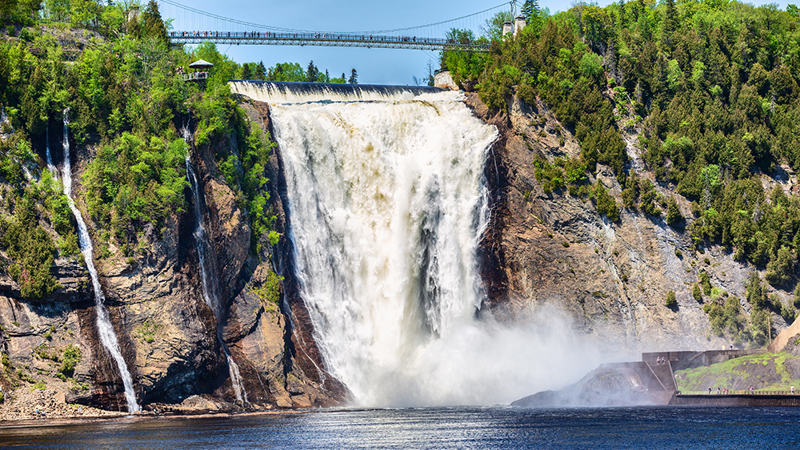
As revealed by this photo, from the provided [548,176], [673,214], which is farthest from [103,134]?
[673,214]

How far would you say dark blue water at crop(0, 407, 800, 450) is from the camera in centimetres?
4859

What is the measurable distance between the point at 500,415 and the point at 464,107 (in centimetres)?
3821

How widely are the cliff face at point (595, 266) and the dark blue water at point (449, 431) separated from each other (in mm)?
16696

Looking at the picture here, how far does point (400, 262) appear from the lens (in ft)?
252

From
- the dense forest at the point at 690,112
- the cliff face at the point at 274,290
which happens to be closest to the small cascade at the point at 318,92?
the cliff face at the point at 274,290

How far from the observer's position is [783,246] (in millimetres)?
78938

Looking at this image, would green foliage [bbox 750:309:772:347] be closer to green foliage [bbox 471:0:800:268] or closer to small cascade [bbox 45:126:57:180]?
green foliage [bbox 471:0:800:268]

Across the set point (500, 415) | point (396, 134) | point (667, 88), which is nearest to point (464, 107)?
point (396, 134)

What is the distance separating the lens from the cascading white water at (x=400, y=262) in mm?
73188

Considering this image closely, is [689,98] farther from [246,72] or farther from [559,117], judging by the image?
[246,72]

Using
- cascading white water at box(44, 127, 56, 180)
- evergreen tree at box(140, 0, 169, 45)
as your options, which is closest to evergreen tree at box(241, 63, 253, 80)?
evergreen tree at box(140, 0, 169, 45)

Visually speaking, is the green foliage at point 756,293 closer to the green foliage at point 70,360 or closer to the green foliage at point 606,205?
the green foliage at point 606,205

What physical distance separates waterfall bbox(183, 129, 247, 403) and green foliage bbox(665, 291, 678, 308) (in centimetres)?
4070

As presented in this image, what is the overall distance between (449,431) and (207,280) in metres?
23.5
